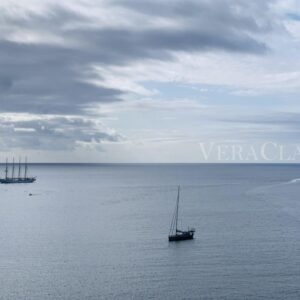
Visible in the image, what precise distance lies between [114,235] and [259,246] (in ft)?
129

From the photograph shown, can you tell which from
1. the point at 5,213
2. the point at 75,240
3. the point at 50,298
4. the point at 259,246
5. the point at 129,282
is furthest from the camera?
the point at 5,213

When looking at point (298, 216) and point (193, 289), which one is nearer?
point (193, 289)

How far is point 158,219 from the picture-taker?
16725 cm

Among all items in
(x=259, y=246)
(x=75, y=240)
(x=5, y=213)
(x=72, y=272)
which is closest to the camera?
(x=72, y=272)

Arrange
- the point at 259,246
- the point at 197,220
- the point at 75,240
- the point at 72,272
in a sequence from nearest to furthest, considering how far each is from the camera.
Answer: the point at 72,272 → the point at 259,246 → the point at 75,240 → the point at 197,220

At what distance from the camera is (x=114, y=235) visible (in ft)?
443

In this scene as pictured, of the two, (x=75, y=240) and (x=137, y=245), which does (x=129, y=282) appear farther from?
(x=75, y=240)

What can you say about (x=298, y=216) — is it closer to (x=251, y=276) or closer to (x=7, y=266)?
(x=251, y=276)

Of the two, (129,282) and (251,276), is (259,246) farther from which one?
(129,282)

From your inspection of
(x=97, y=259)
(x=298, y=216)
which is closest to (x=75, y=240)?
(x=97, y=259)

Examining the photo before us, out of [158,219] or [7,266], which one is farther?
[158,219]

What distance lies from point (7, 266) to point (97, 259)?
18.2 metres

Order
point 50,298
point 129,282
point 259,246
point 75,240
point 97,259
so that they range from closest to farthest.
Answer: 1. point 50,298
2. point 129,282
3. point 97,259
4. point 259,246
5. point 75,240

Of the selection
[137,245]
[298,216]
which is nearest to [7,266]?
[137,245]
